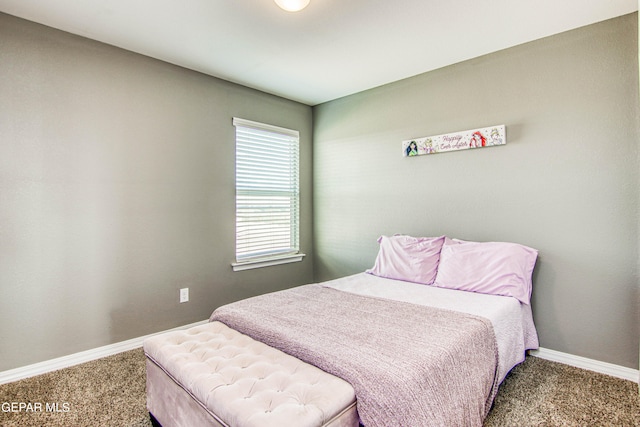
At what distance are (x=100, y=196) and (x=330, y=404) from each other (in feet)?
7.67

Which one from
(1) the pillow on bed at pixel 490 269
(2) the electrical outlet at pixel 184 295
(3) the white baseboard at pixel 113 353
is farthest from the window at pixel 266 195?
(1) the pillow on bed at pixel 490 269

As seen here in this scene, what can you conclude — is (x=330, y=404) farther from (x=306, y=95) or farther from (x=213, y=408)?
(x=306, y=95)

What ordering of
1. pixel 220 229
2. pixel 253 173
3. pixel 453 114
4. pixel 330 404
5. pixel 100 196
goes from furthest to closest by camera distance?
pixel 253 173, pixel 220 229, pixel 453 114, pixel 100 196, pixel 330 404

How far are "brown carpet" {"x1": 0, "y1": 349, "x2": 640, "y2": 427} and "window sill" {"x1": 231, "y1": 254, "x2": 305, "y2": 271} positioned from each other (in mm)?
1235

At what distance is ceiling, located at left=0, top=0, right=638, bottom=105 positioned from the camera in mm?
2098

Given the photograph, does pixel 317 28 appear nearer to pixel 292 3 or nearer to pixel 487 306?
pixel 292 3

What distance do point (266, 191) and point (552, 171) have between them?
102 inches

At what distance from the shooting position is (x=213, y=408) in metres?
1.25

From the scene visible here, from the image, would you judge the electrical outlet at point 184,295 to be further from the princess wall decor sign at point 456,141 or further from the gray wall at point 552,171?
the princess wall decor sign at point 456,141

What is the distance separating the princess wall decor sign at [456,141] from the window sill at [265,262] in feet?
5.52

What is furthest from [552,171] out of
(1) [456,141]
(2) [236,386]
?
(2) [236,386]

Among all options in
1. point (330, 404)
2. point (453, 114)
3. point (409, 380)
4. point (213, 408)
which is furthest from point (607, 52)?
point (213, 408)

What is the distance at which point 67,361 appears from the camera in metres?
2.41

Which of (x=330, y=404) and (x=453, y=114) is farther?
(x=453, y=114)
